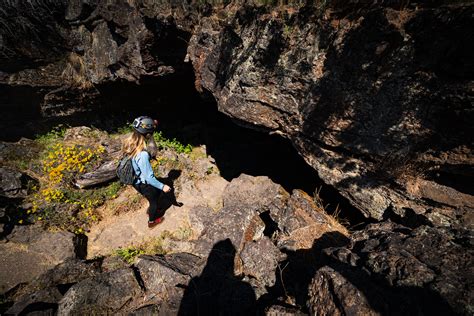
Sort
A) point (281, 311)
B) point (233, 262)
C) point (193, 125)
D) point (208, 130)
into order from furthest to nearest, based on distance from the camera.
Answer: point (193, 125) < point (208, 130) < point (233, 262) < point (281, 311)

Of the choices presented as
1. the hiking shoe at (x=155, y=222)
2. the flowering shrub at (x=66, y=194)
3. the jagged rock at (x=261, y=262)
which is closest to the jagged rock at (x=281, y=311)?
the jagged rock at (x=261, y=262)

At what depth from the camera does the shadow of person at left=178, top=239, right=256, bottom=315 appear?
3.93 m

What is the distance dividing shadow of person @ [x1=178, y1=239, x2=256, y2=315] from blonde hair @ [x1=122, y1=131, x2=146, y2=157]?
278 cm

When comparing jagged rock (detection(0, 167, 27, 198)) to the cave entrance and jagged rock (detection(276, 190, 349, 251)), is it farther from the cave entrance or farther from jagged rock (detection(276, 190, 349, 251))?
jagged rock (detection(276, 190, 349, 251))

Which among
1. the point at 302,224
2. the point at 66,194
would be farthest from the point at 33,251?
the point at 302,224

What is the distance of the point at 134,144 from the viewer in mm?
5148

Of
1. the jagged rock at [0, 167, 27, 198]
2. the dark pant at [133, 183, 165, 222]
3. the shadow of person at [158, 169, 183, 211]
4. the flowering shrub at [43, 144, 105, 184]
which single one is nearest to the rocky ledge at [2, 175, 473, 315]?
the shadow of person at [158, 169, 183, 211]

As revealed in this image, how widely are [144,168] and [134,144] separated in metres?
0.55

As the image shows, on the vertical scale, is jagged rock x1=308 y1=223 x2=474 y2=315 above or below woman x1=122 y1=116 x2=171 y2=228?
above

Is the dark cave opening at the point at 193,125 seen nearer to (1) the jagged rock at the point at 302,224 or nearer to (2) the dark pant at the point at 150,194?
(1) the jagged rock at the point at 302,224

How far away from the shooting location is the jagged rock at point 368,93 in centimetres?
350

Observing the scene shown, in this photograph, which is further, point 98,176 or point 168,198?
point 168,198

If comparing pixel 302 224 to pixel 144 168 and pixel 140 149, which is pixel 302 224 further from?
pixel 140 149

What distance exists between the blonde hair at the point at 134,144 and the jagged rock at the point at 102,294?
7.57 feet
